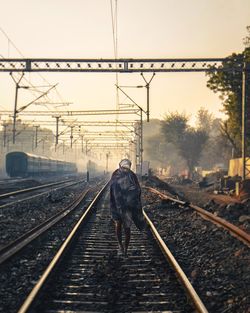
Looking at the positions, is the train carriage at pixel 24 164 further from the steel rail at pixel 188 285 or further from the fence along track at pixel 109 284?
the steel rail at pixel 188 285

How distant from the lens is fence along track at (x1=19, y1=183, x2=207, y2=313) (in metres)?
5.08

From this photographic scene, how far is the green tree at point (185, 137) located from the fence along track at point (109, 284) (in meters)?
53.4

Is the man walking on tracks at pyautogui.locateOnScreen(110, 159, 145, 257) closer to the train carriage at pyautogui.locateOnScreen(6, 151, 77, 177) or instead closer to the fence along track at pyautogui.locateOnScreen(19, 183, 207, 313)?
the fence along track at pyautogui.locateOnScreen(19, 183, 207, 313)

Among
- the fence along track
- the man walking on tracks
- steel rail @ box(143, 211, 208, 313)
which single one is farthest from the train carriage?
the man walking on tracks

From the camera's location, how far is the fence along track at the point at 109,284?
5076 mm

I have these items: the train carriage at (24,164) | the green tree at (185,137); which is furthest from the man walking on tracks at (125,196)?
the green tree at (185,137)

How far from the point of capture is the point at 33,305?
4.90 meters

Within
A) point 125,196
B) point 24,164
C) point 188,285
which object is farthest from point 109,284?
point 24,164

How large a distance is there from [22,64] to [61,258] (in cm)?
1737

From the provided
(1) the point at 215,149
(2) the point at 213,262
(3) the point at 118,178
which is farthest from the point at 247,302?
(1) the point at 215,149

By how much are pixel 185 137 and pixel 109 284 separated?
59506 millimetres

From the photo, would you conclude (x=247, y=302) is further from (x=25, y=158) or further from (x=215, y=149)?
(x=215, y=149)

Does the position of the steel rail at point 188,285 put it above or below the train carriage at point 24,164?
below

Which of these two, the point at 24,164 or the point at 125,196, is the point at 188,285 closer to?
the point at 125,196
